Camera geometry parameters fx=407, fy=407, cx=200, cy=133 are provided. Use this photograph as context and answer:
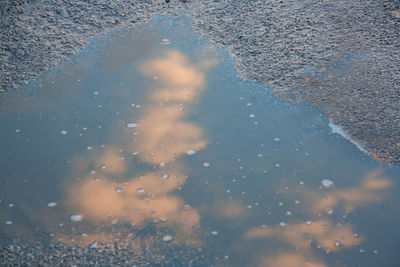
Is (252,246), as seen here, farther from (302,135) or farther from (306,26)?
(306,26)

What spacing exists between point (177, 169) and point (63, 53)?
2.28 metres

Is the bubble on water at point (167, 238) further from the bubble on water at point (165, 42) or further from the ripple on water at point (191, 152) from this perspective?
the bubble on water at point (165, 42)

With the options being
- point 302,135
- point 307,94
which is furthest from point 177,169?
point 307,94

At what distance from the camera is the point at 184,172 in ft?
13.0

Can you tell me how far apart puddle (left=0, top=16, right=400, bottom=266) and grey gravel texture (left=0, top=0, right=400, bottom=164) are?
0.72 feet

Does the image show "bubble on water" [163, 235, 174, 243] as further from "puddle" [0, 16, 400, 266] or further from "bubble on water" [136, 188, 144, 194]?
"bubble on water" [136, 188, 144, 194]

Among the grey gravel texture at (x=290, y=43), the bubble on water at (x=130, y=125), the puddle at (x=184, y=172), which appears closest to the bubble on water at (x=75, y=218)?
the puddle at (x=184, y=172)

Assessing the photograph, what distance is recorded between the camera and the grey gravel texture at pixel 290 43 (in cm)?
441

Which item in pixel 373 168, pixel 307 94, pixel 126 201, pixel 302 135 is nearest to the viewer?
pixel 126 201

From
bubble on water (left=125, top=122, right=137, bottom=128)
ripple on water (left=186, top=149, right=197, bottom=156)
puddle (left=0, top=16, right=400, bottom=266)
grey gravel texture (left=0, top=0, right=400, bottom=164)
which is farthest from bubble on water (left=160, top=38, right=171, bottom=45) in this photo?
ripple on water (left=186, top=149, right=197, bottom=156)

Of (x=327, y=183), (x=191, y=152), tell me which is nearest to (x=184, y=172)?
(x=191, y=152)

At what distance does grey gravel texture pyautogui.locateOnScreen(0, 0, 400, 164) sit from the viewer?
4.41 meters

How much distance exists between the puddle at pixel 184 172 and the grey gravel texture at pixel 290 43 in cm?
22

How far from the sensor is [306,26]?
5.36 meters
